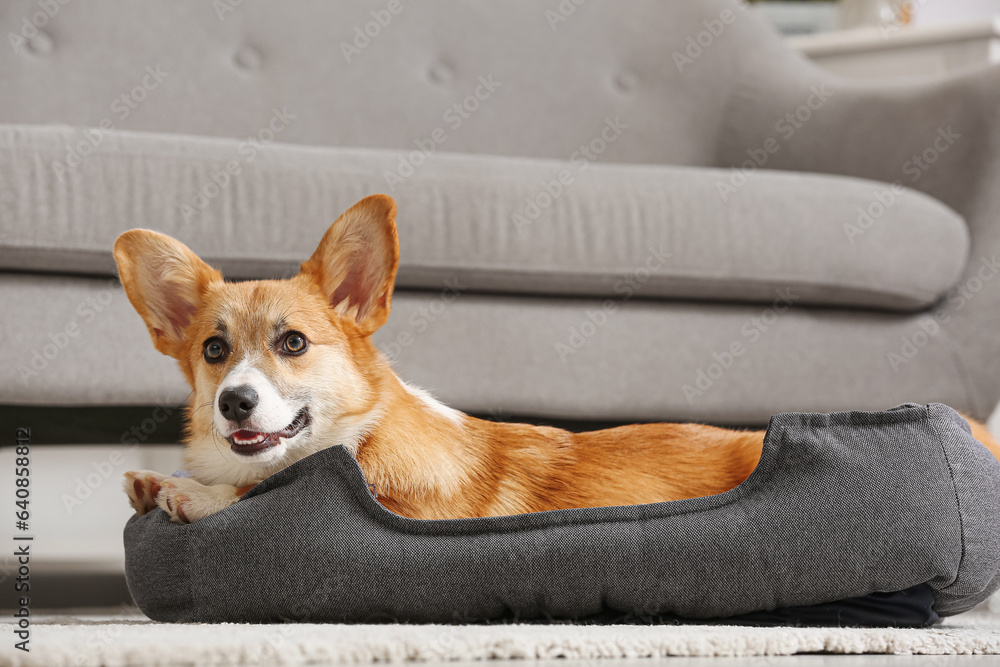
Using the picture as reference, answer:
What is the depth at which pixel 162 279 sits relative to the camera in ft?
2.67

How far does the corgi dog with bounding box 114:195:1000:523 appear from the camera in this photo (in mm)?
755

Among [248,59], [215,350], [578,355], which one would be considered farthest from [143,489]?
[248,59]

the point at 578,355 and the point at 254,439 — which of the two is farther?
the point at 578,355

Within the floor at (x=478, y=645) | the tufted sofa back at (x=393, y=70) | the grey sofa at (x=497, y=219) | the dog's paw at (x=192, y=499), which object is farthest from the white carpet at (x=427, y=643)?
the tufted sofa back at (x=393, y=70)

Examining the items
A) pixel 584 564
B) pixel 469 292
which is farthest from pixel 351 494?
pixel 469 292

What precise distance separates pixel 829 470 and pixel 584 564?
26 cm

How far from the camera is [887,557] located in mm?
755

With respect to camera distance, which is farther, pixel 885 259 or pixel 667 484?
pixel 885 259

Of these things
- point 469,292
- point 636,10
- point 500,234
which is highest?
point 636,10

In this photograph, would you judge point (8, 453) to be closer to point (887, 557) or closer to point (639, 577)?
point (639, 577)

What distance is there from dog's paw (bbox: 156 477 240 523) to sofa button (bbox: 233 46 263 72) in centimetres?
157

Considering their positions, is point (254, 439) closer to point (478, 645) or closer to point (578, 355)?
point (478, 645)

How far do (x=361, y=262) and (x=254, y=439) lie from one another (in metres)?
0.21

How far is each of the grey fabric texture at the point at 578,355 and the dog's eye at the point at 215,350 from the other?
44 centimetres
